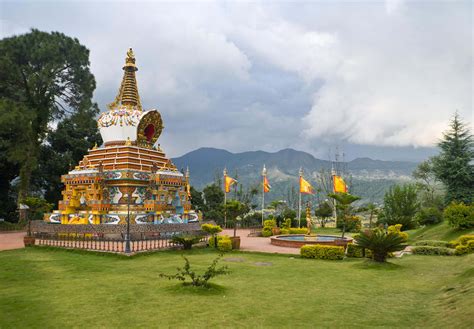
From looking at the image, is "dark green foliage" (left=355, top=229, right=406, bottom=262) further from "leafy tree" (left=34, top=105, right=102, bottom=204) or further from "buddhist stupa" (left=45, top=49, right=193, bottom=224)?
"leafy tree" (left=34, top=105, right=102, bottom=204)

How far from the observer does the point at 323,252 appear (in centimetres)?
1911

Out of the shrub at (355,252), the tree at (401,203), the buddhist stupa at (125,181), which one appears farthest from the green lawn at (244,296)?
the tree at (401,203)

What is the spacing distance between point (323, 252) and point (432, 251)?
6553 millimetres

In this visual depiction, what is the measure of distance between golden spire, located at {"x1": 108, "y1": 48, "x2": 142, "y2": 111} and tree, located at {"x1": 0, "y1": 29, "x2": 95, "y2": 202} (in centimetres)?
893

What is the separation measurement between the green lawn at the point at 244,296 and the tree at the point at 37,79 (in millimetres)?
22363

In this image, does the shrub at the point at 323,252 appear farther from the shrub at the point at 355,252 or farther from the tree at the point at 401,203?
the tree at the point at 401,203

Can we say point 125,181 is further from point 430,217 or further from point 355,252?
point 430,217

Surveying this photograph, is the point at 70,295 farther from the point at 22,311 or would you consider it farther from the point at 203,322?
the point at 203,322

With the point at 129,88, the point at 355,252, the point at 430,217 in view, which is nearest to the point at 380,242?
the point at 355,252

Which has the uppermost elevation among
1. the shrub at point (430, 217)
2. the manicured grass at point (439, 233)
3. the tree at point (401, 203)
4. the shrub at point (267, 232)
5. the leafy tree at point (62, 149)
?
the leafy tree at point (62, 149)

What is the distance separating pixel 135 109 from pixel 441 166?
95.3 ft

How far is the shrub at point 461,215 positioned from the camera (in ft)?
78.9

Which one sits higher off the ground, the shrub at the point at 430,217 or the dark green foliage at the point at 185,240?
the shrub at the point at 430,217

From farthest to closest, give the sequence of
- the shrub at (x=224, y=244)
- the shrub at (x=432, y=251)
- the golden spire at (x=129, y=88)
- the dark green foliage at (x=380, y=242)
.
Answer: the golden spire at (x=129, y=88) < the shrub at (x=224, y=244) < the shrub at (x=432, y=251) < the dark green foliage at (x=380, y=242)
